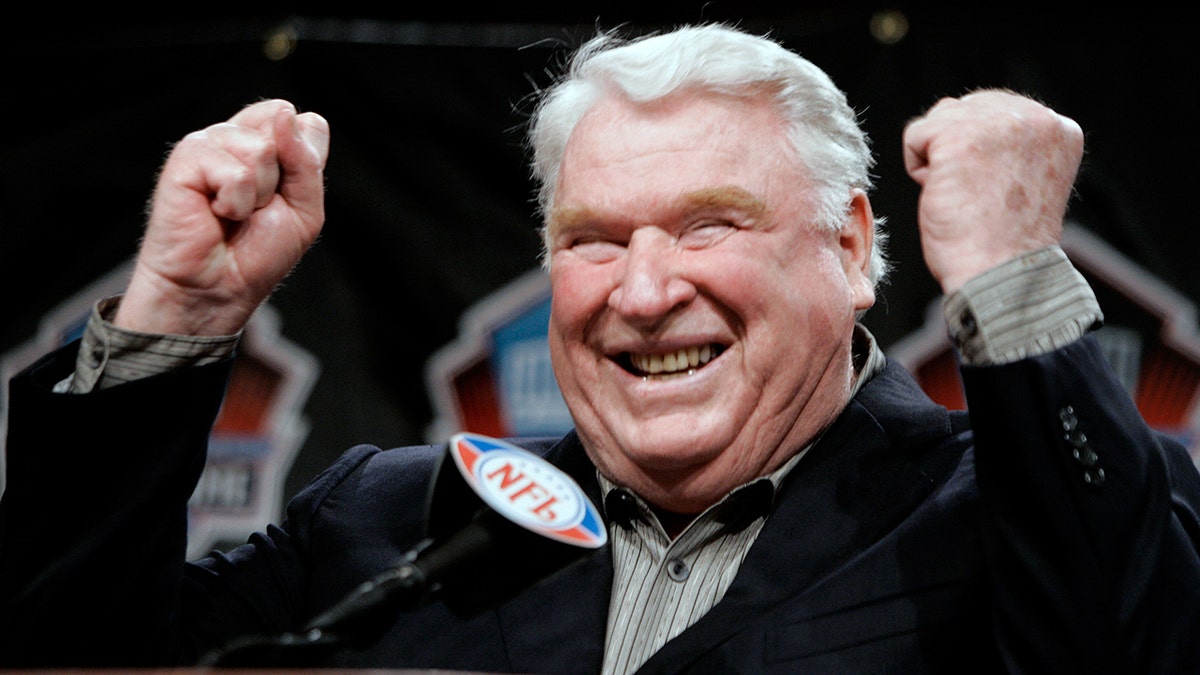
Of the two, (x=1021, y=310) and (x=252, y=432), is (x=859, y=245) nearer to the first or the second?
(x=1021, y=310)

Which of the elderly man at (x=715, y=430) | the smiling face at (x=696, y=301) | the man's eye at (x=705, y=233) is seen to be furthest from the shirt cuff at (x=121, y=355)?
the man's eye at (x=705, y=233)

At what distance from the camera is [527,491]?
1199mm

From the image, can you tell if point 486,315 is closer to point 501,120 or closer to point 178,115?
point 501,120

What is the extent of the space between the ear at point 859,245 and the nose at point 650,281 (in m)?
0.26

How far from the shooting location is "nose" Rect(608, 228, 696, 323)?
5.34ft

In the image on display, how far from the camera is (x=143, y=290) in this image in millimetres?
1576

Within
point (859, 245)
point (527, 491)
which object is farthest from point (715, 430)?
point (527, 491)

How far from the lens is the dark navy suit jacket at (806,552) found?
4.19ft

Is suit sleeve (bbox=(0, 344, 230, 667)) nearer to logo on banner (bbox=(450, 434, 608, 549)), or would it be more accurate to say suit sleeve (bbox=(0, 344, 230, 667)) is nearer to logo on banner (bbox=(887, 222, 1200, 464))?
logo on banner (bbox=(450, 434, 608, 549))

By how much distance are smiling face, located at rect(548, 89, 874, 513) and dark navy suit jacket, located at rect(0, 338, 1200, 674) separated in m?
0.10

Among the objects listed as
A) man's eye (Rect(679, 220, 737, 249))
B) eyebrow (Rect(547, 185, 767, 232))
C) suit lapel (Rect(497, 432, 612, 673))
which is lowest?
suit lapel (Rect(497, 432, 612, 673))

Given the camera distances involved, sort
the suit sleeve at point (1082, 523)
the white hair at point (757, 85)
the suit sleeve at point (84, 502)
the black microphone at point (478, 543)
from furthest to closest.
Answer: the white hair at point (757, 85), the suit sleeve at point (84, 502), the suit sleeve at point (1082, 523), the black microphone at point (478, 543)

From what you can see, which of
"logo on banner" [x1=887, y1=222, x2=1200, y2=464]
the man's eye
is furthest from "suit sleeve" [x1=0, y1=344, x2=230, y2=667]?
"logo on banner" [x1=887, y1=222, x2=1200, y2=464]

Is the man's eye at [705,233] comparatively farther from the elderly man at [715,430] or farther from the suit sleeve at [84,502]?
the suit sleeve at [84,502]
